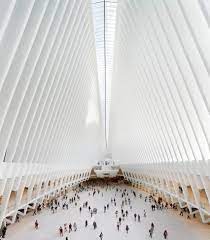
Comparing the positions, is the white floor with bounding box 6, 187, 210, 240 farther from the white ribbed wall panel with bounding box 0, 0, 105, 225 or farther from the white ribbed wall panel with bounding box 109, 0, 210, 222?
the white ribbed wall panel with bounding box 0, 0, 105, 225

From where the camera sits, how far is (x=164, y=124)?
16.9 m

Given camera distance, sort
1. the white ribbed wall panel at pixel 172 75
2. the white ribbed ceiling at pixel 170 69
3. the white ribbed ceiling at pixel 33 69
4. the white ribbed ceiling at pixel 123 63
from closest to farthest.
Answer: the white ribbed ceiling at pixel 33 69 < the white ribbed ceiling at pixel 123 63 < the white ribbed ceiling at pixel 170 69 < the white ribbed wall panel at pixel 172 75

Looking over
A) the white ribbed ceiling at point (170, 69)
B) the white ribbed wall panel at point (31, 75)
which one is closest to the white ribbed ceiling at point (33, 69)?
the white ribbed wall panel at point (31, 75)

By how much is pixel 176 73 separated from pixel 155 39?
2.10m

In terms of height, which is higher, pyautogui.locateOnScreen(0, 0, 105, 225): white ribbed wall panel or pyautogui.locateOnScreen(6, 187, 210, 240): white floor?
pyautogui.locateOnScreen(0, 0, 105, 225): white ribbed wall panel

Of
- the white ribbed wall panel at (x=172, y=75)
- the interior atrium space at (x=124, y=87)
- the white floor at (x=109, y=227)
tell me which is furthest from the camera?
the white floor at (x=109, y=227)

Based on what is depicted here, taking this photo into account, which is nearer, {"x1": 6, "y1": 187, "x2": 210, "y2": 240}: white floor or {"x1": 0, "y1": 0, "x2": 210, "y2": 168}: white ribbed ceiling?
{"x1": 0, "y1": 0, "x2": 210, "y2": 168}: white ribbed ceiling

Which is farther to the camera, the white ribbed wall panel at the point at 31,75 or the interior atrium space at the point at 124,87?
the interior atrium space at the point at 124,87

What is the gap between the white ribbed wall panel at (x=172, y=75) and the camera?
9594 mm

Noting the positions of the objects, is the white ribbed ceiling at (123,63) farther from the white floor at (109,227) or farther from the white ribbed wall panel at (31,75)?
the white floor at (109,227)

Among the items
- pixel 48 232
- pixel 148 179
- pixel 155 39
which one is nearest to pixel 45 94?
pixel 155 39

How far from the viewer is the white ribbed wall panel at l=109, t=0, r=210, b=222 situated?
9594 mm

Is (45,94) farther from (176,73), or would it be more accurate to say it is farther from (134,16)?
(134,16)

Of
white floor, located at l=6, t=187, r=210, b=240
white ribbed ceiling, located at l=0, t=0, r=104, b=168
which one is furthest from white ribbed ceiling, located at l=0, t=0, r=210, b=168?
white floor, located at l=6, t=187, r=210, b=240
